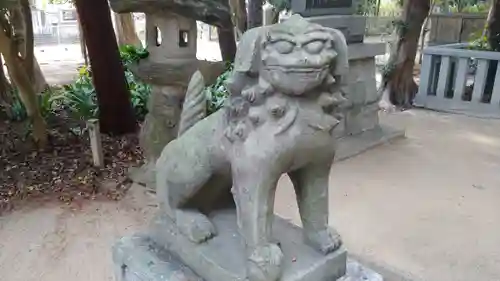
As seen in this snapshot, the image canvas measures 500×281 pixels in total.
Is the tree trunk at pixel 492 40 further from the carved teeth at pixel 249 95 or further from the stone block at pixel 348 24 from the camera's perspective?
the carved teeth at pixel 249 95

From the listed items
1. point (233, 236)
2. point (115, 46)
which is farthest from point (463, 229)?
point (115, 46)

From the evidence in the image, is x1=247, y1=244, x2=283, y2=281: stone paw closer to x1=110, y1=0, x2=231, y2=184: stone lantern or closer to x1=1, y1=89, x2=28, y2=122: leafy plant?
x1=110, y1=0, x2=231, y2=184: stone lantern

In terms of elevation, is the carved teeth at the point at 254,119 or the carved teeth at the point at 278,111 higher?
the carved teeth at the point at 278,111

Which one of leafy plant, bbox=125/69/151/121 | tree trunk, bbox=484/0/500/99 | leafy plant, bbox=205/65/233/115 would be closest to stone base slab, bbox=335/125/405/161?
leafy plant, bbox=205/65/233/115

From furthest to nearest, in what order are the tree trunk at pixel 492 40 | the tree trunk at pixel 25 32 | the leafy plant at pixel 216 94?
the tree trunk at pixel 492 40, the leafy plant at pixel 216 94, the tree trunk at pixel 25 32

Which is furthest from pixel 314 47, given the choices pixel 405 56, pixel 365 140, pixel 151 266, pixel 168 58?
pixel 405 56

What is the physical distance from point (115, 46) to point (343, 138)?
80.5 inches

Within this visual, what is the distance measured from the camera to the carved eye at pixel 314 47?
1.00 m

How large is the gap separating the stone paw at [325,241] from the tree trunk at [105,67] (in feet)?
10.1

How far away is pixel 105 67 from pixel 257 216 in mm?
3178

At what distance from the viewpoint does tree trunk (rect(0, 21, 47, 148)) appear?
3.37 m

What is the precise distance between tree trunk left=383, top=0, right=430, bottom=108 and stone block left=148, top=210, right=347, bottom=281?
4430 millimetres

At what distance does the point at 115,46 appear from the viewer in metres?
3.98

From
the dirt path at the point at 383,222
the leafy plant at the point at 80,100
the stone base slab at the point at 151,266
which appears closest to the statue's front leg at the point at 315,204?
the stone base slab at the point at 151,266
